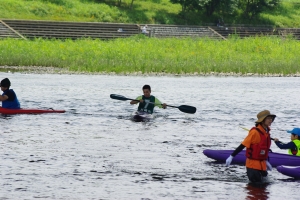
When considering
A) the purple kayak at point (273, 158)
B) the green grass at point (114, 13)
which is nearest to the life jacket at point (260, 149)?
the purple kayak at point (273, 158)

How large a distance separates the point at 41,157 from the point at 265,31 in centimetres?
6022

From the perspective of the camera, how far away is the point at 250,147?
13.8 metres

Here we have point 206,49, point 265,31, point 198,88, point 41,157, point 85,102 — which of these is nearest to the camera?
point 41,157

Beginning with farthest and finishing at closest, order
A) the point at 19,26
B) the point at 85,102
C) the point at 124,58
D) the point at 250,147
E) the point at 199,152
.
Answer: the point at 19,26
the point at 124,58
the point at 85,102
the point at 199,152
the point at 250,147

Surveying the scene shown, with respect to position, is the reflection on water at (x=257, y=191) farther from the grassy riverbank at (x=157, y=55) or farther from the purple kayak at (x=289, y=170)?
the grassy riverbank at (x=157, y=55)

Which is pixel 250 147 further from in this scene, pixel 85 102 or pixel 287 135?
pixel 85 102

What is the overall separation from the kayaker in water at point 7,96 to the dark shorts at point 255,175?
11.7 meters

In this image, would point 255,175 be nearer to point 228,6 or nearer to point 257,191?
point 257,191

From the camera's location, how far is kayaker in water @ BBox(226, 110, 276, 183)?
45.0 ft

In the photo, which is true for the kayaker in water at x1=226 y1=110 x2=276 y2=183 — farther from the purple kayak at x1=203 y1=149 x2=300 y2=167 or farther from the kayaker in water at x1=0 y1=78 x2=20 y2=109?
the kayaker in water at x1=0 y1=78 x2=20 y2=109

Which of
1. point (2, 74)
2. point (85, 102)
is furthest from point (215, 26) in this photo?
point (85, 102)

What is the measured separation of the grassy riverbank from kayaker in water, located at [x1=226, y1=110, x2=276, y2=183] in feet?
102

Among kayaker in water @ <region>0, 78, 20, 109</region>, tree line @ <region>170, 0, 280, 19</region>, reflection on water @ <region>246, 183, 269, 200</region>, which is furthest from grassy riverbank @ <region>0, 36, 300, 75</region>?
reflection on water @ <region>246, 183, 269, 200</region>

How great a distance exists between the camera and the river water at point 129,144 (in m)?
14.5
